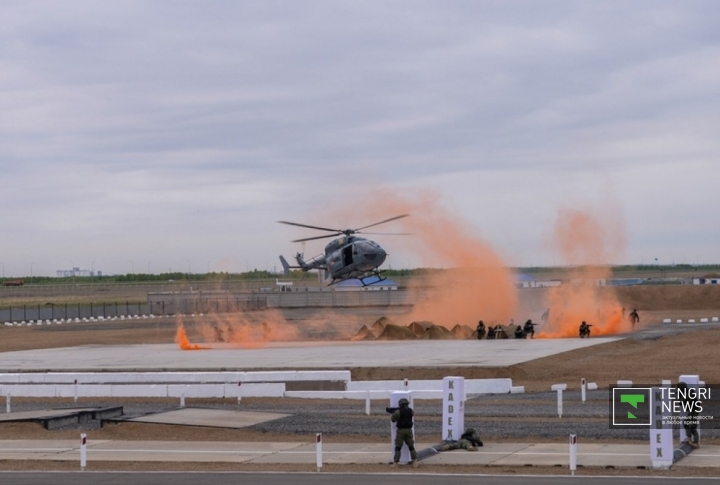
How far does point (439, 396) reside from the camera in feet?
103

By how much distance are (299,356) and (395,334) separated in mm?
15378

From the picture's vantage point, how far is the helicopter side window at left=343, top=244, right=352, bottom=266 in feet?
205

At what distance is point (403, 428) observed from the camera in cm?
2080

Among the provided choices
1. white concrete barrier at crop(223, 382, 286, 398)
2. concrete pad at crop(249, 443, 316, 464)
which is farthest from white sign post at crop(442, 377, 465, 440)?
white concrete barrier at crop(223, 382, 286, 398)

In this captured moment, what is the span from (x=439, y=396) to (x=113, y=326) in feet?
198

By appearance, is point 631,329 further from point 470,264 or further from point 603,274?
point 470,264

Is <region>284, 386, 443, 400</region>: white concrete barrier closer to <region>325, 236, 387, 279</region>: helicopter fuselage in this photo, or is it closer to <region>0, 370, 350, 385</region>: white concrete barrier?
<region>0, 370, 350, 385</region>: white concrete barrier

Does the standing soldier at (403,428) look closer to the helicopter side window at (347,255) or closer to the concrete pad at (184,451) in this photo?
the concrete pad at (184,451)

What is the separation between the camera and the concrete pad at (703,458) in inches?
785

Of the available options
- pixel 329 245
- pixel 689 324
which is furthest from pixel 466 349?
pixel 689 324

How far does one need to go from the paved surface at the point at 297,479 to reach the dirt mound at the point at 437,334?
43.7 metres

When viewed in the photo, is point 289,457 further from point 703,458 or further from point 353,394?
point 353,394

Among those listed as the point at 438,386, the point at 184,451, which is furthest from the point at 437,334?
the point at 184,451

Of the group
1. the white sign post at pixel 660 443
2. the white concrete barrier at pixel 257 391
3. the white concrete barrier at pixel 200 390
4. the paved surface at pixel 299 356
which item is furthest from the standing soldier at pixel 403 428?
the paved surface at pixel 299 356
